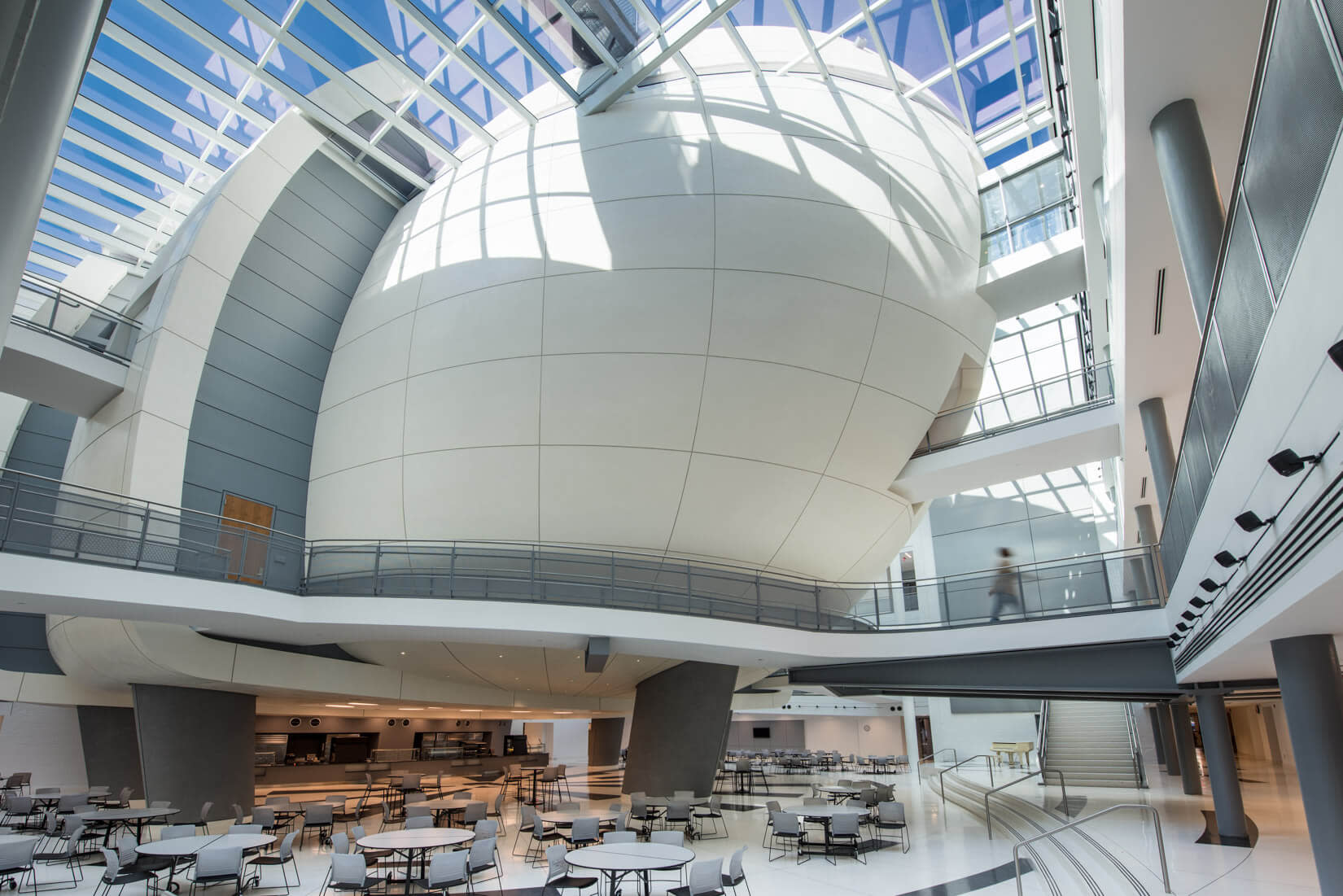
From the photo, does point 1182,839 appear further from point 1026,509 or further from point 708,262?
point 1026,509

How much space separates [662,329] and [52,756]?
26.7 meters

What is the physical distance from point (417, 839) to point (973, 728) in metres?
32.3

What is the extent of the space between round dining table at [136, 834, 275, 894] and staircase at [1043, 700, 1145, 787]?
22.8 metres

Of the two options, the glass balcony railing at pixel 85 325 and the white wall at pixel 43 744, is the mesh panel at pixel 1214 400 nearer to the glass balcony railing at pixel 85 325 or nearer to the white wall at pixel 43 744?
the glass balcony railing at pixel 85 325

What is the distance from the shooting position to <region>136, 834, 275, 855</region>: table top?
1101cm

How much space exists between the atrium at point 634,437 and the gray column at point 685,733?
0.14 m

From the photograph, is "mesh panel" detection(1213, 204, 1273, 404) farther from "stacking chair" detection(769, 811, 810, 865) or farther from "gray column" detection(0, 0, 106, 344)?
"stacking chair" detection(769, 811, 810, 865)

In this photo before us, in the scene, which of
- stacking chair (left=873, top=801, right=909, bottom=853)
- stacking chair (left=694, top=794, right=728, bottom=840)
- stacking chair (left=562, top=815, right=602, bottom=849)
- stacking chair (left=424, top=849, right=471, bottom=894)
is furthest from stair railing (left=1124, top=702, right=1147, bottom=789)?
stacking chair (left=424, top=849, right=471, bottom=894)

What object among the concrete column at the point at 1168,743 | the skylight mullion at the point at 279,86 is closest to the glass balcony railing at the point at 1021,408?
the skylight mullion at the point at 279,86

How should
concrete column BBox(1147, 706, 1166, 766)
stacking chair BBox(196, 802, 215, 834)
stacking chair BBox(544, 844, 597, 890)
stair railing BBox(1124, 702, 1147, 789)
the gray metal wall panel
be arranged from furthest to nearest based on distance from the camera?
concrete column BBox(1147, 706, 1166, 766), the gray metal wall panel, stair railing BBox(1124, 702, 1147, 789), stacking chair BBox(196, 802, 215, 834), stacking chair BBox(544, 844, 597, 890)

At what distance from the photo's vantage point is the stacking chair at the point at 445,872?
10289 mm

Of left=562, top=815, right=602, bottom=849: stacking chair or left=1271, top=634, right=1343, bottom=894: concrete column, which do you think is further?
left=562, top=815, right=602, bottom=849: stacking chair

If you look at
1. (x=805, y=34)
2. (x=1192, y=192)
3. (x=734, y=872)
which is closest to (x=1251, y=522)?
(x=1192, y=192)

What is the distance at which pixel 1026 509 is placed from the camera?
3709 centimetres
